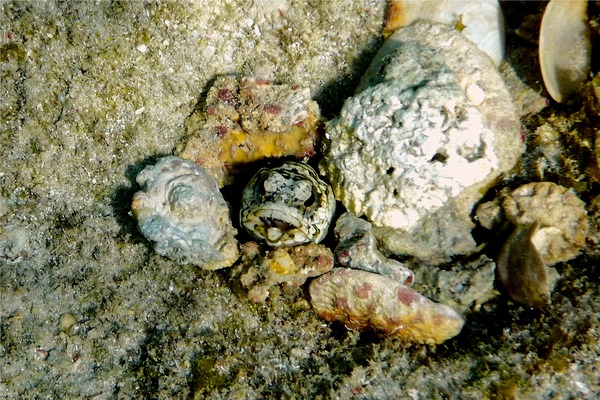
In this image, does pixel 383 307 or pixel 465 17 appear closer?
pixel 383 307

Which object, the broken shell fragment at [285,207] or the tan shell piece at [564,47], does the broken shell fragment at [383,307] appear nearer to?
the broken shell fragment at [285,207]

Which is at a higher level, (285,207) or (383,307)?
(285,207)

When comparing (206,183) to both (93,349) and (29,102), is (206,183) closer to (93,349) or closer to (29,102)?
(93,349)

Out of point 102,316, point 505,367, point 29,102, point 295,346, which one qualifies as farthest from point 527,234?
point 29,102

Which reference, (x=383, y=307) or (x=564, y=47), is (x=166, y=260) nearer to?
(x=383, y=307)

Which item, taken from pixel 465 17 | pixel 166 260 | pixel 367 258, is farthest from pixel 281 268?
pixel 465 17

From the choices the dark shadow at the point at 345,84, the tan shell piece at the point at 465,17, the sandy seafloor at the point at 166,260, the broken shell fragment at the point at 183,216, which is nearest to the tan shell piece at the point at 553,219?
the sandy seafloor at the point at 166,260

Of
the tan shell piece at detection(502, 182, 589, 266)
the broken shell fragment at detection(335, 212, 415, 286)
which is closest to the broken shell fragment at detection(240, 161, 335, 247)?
the broken shell fragment at detection(335, 212, 415, 286)
